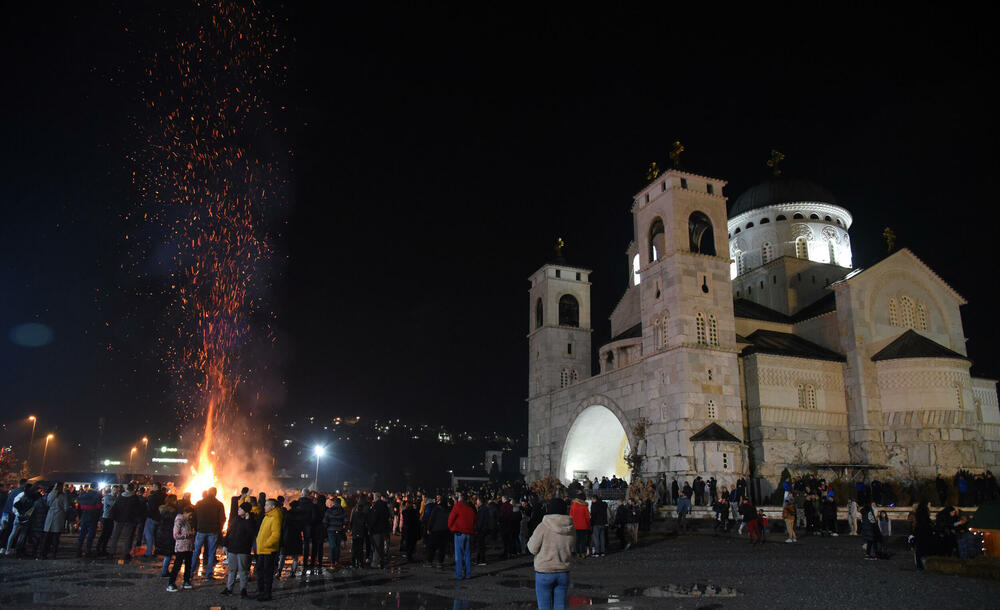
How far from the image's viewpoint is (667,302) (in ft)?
109

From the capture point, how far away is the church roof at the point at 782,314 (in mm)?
38688

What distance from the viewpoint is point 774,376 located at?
111 feet

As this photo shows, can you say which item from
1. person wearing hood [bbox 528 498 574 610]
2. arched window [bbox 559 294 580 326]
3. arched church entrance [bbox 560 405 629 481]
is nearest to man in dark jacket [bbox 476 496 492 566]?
person wearing hood [bbox 528 498 574 610]

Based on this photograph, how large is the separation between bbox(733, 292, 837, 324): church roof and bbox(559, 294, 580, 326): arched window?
11596 mm

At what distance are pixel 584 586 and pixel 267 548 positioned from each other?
5333 millimetres

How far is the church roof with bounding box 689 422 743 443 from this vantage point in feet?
99.3

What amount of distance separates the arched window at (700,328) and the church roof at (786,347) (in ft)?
10.4

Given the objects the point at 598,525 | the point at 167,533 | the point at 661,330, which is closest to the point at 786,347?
the point at 661,330

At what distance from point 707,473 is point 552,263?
22489 mm

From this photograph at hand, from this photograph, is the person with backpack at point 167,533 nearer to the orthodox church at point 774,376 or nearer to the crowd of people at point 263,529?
the crowd of people at point 263,529

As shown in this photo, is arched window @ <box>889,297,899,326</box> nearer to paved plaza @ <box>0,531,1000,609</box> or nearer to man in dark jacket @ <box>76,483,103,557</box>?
paved plaza @ <box>0,531,1000,609</box>

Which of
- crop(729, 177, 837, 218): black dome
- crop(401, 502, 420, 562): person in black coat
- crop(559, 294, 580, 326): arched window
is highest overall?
crop(729, 177, 837, 218): black dome

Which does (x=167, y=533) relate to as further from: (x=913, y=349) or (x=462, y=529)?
(x=913, y=349)

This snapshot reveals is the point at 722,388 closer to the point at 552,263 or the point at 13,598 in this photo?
the point at 552,263
